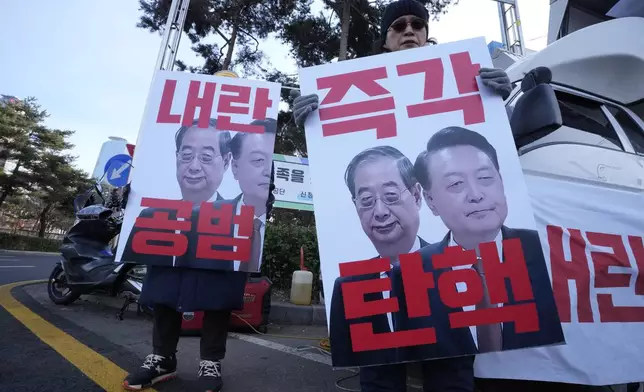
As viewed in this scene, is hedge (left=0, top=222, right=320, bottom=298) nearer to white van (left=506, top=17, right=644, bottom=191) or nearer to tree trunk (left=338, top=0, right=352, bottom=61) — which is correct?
white van (left=506, top=17, right=644, bottom=191)

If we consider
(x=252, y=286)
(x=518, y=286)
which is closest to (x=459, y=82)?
(x=518, y=286)

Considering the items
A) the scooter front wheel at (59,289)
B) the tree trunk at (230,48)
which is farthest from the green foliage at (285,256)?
the tree trunk at (230,48)

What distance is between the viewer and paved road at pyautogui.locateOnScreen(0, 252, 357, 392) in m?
1.91

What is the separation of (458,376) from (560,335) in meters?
0.39

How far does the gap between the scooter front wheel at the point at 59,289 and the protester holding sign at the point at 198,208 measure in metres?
3.07

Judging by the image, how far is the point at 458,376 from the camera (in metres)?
1.31

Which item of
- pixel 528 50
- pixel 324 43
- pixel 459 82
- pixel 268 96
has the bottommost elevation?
pixel 459 82

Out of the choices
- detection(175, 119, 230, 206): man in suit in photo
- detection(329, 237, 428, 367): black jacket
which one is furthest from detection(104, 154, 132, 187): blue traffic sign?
detection(329, 237, 428, 367): black jacket

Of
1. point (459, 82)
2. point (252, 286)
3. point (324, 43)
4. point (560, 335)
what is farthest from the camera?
point (324, 43)

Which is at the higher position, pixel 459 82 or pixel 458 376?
pixel 459 82

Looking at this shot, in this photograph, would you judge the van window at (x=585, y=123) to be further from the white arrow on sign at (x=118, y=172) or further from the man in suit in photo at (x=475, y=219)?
the white arrow on sign at (x=118, y=172)

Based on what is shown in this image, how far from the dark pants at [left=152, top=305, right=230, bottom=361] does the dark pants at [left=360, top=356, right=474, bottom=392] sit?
0.90 m

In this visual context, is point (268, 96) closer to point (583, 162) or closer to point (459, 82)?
point (459, 82)

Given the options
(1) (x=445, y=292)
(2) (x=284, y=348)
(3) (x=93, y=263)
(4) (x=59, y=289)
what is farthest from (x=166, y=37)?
(1) (x=445, y=292)
